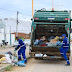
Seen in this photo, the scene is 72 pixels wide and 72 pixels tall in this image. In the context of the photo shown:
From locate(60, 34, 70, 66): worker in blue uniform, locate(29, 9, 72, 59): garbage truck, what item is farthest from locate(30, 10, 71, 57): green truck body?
locate(60, 34, 70, 66): worker in blue uniform

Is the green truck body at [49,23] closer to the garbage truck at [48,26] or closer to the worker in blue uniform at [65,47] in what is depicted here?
the garbage truck at [48,26]

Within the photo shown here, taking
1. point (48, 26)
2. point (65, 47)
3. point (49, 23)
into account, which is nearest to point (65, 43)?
point (65, 47)

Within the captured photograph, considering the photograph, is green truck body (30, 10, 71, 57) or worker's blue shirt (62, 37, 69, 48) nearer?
worker's blue shirt (62, 37, 69, 48)

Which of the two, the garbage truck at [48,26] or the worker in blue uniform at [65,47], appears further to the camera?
the garbage truck at [48,26]

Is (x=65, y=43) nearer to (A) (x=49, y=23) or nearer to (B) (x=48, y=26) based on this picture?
(A) (x=49, y=23)

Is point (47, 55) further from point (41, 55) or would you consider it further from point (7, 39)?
point (7, 39)

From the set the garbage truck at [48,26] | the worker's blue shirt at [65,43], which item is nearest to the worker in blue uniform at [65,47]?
the worker's blue shirt at [65,43]

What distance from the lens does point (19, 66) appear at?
9414 millimetres

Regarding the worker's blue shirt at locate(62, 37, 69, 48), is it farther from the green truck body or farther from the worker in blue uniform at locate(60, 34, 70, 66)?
the green truck body

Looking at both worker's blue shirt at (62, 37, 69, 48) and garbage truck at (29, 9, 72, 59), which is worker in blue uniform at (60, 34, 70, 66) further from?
garbage truck at (29, 9, 72, 59)

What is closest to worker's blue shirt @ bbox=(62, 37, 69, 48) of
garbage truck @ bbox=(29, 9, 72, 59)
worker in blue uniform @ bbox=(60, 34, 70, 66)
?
worker in blue uniform @ bbox=(60, 34, 70, 66)

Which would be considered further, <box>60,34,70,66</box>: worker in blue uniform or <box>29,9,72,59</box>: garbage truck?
<box>29,9,72,59</box>: garbage truck

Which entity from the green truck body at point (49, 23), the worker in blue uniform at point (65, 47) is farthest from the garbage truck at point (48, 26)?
the worker in blue uniform at point (65, 47)

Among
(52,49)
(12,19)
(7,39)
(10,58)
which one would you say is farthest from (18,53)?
(12,19)
